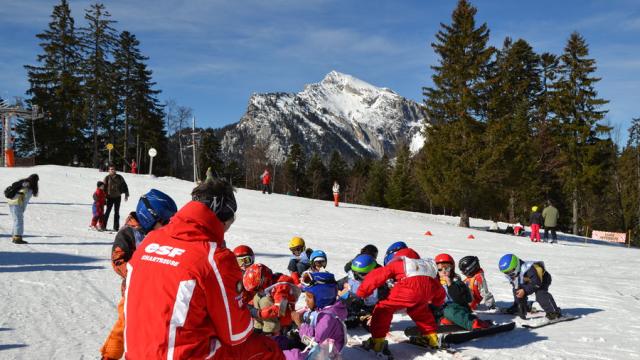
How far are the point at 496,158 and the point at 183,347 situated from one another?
96.0 ft

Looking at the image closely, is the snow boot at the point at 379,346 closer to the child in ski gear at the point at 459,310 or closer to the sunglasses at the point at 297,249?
the child in ski gear at the point at 459,310

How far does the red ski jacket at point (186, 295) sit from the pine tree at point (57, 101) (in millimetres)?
57886

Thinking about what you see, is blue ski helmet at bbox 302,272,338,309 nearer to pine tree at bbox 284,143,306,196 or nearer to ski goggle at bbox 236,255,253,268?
ski goggle at bbox 236,255,253,268

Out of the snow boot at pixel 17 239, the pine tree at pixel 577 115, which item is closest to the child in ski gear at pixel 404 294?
the snow boot at pixel 17 239

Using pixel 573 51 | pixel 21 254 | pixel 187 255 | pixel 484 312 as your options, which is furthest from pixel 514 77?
pixel 187 255

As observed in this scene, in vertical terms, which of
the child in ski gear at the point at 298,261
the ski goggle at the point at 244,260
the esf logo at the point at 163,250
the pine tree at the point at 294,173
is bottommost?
the child in ski gear at the point at 298,261

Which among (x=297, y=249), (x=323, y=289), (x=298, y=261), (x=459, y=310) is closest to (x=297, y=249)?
(x=297, y=249)

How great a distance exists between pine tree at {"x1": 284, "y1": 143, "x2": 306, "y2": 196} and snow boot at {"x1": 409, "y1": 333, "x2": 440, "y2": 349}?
70.4 m

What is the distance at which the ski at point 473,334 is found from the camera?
5.86m

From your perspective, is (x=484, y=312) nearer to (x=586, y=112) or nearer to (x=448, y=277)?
(x=448, y=277)

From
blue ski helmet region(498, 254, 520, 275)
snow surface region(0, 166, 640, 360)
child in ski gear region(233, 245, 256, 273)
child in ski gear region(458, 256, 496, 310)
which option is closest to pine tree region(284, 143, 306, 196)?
snow surface region(0, 166, 640, 360)

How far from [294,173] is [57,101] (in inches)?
1413

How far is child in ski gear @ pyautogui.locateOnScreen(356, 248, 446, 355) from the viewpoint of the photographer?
17.9ft

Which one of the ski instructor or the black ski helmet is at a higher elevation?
the ski instructor
